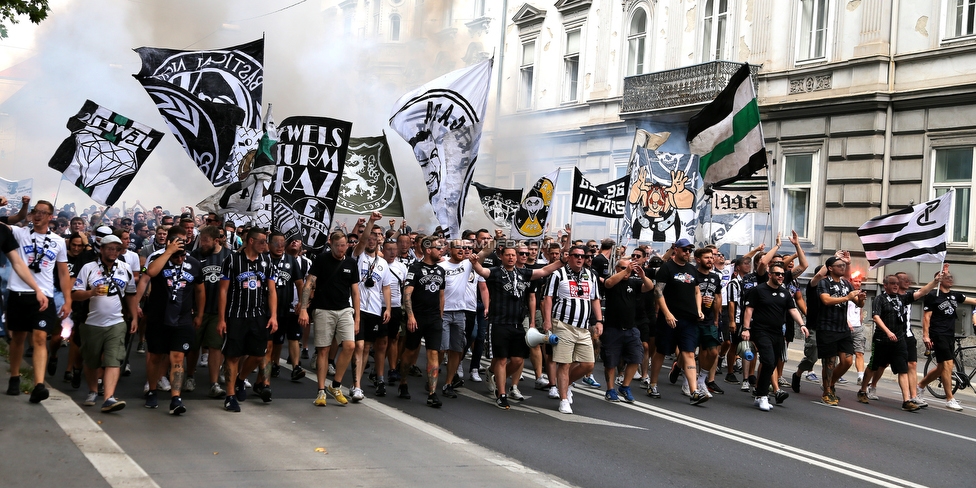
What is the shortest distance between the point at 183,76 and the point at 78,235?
2768 mm

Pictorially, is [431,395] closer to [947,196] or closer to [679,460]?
[679,460]

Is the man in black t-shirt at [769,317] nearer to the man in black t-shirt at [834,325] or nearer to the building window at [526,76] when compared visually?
the man in black t-shirt at [834,325]

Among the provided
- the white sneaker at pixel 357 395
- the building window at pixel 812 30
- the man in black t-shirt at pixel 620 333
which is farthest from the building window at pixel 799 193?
the white sneaker at pixel 357 395

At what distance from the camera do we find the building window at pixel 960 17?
18.4 m

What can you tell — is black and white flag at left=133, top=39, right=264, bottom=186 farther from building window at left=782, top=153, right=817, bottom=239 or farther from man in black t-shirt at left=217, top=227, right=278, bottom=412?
building window at left=782, top=153, right=817, bottom=239

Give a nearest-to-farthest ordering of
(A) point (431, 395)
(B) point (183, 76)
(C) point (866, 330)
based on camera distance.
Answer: (A) point (431, 395), (B) point (183, 76), (C) point (866, 330)

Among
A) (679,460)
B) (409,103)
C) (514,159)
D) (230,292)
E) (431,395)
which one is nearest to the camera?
(679,460)

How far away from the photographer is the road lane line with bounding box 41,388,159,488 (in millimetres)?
6055

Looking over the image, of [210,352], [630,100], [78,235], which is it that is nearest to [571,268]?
[210,352]

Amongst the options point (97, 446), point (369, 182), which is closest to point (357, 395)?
point (97, 446)

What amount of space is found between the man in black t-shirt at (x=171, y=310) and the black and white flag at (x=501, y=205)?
32.4ft

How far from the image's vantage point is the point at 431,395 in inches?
384

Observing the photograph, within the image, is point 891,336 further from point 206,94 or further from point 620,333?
point 206,94

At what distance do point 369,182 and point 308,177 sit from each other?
241 centimetres
